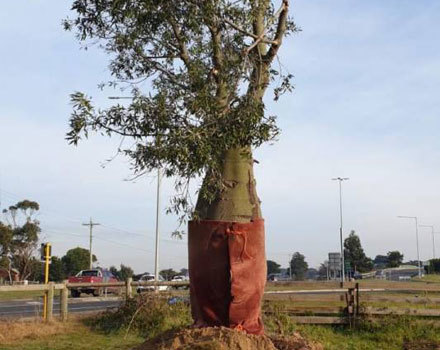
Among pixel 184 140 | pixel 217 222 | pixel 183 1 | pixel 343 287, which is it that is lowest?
pixel 343 287

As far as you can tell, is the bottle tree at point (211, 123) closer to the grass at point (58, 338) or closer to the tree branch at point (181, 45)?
the tree branch at point (181, 45)

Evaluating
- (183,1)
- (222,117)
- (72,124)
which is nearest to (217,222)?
(222,117)

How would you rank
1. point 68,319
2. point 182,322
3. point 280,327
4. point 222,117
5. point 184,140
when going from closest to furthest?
point 184,140 → point 222,117 → point 280,327 → point 182,322 → point 68,319

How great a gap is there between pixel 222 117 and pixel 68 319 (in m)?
9.01

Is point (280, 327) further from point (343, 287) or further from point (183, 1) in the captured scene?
point (183, 1)

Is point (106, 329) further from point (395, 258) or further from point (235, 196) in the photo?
point (395, 258)

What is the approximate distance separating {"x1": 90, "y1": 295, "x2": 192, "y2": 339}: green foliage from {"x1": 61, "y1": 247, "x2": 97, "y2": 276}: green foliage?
63300mm

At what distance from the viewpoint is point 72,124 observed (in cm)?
831

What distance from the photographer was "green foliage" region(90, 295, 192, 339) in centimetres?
1388

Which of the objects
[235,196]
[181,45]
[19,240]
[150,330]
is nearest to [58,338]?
[150,330]

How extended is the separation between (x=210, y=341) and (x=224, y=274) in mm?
978

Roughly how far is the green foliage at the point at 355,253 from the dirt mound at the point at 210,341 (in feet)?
301

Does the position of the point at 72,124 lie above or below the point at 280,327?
above

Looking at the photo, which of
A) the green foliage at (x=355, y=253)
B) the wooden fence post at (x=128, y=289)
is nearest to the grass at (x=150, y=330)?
the wooden fence post at (x=128, y=289)
